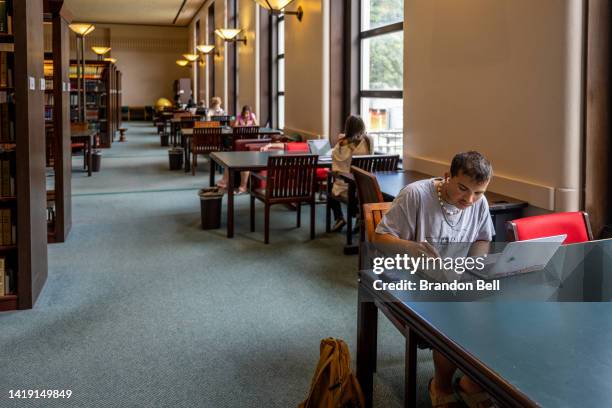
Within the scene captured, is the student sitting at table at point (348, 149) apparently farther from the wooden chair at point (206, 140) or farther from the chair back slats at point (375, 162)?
the wooden chair at point (206, 140)

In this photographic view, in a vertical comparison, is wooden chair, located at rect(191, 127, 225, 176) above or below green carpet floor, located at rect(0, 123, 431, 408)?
above

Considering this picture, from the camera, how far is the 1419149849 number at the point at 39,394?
2.42 m

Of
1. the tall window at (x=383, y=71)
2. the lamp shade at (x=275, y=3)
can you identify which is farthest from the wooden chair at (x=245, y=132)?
the tall window at (x=383, y=71)

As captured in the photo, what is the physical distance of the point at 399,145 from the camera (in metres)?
5.79

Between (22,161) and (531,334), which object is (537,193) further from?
(22,161)

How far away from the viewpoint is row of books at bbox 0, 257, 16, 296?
338 cm

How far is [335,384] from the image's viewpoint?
2010mm

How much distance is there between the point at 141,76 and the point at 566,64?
71.0ft

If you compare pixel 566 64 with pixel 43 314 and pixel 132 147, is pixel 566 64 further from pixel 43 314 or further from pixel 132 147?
pixel 132 147

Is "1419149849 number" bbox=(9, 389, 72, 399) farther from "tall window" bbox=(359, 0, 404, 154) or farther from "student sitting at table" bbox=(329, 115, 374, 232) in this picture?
"tall window" bbox=(359, 0, 404, 154)

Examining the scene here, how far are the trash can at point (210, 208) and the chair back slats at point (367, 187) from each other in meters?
1.83

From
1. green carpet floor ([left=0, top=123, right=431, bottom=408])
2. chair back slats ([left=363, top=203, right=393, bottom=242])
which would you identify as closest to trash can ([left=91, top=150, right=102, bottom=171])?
green carpet floor ([left=0, top=123, right=431, bottom=408])

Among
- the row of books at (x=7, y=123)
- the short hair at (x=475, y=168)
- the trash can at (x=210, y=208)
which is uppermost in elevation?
the row of books at (x=7, y=123)

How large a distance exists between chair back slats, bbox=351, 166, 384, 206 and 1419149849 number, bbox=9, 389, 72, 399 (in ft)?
6.55
